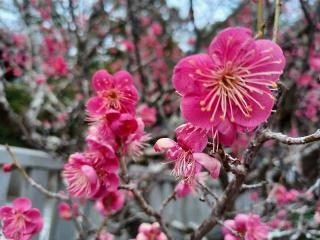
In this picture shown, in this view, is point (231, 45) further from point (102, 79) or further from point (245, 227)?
point (245, 227)

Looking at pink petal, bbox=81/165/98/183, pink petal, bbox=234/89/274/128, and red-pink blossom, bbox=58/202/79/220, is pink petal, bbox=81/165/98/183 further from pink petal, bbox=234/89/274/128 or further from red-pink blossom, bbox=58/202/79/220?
red-pink blossom, bbox=58/202/79/220

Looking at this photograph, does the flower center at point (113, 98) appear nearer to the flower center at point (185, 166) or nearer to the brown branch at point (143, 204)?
the brown branch at point (143, 204)

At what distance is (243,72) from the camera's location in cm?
60

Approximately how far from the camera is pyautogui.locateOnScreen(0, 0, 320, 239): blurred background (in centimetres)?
245

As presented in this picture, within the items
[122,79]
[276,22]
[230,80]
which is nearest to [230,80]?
[230,80]

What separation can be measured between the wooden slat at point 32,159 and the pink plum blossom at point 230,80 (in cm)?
133

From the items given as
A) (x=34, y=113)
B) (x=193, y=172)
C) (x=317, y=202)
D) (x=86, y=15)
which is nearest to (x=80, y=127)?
(x=34, y=113)

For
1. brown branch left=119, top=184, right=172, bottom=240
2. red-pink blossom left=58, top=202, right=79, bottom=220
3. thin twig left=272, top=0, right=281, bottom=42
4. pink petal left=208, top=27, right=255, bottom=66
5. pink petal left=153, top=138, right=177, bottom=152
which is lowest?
red-pink blossom left=58, top=202, right=79, bottom=220

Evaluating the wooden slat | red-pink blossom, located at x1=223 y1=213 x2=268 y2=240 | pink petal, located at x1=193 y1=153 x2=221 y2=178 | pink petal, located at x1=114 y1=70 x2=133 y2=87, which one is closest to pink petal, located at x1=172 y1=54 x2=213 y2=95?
pink petal, located at x1=193 y1=153 x2=221 y2=178

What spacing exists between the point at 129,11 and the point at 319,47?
5.44 feet

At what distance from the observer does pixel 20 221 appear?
1.04 meters

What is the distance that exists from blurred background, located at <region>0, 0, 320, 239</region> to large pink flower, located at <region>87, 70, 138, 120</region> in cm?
88

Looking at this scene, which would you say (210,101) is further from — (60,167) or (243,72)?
(60,167)

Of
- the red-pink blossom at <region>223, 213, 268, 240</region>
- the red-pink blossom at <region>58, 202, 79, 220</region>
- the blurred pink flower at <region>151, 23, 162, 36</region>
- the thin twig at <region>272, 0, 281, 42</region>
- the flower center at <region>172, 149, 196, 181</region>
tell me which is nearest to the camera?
the flower center at <region>172, 149, 196, 181</region>
